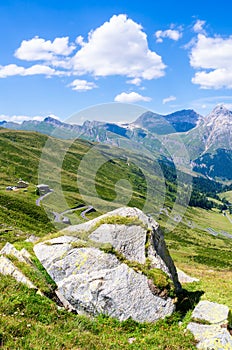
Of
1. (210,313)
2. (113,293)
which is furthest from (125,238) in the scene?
(210,313)

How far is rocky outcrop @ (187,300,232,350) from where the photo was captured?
15445 millimetres

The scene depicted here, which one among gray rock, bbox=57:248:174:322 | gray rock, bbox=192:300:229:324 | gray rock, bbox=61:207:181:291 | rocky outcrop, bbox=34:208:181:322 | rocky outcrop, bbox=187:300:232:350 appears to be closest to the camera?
rocky outcrop, bbox=187:300:232:350

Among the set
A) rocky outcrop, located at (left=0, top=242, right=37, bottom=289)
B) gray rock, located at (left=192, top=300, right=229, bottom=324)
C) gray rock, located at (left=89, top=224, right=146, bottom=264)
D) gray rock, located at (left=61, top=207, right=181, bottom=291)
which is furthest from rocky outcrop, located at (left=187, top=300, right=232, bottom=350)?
rocky outcrop, located at (left=0, top=242, right=37, bottom=289)

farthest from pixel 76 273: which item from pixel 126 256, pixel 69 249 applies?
pixel 126 256

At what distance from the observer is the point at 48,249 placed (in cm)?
2133

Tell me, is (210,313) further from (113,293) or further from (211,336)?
(113,293)

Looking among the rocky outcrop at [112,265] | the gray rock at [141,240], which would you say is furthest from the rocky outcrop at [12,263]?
the gray rock at [141,240]

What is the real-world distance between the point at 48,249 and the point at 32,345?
9.08m

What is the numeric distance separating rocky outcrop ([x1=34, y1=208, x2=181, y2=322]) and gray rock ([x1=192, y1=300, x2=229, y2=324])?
5.08ft

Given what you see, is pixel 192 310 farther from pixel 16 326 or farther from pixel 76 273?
pixel 16 326

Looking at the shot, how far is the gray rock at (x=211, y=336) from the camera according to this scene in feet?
50.2

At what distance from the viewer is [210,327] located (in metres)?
16.5

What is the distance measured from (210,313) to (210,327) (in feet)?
3.72

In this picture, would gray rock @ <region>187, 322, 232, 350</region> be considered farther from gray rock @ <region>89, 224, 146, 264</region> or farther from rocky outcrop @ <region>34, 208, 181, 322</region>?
gray rock @ <region>89, 224, 146, 264</region>
